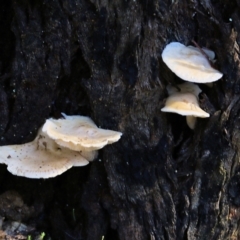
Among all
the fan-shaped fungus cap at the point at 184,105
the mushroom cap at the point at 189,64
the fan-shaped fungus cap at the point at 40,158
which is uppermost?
the mushroom cap at the point at 189,64

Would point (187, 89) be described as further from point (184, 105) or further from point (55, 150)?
point (55, 150)

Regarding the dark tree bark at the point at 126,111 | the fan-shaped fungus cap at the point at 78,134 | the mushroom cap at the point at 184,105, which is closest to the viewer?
the fan-shaped fungus cap at the point at 78,134

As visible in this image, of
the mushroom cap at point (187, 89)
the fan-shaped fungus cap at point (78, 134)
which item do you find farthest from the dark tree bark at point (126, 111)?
the fan-shaped fungus cap at point (78, 134)

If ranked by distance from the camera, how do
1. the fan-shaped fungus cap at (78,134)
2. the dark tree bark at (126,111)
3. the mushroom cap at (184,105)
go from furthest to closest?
the dark tree bark at (126,111) < the mushroom cap at (184,105) < the fan-shaped fungus cap at (78,134)

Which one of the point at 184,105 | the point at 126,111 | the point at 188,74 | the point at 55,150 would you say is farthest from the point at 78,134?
the point at 188,74

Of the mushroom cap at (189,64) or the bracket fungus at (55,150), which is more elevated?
the mushroom cap at (189,64)

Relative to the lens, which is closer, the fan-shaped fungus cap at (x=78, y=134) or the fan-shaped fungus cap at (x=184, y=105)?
the fan-shaped fungus cap at (x=78, y=134)

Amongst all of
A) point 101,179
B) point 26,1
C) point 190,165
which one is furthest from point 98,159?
point 26,1

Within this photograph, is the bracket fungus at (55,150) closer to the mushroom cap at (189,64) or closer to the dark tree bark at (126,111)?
the dark tree bark at (126,111)
